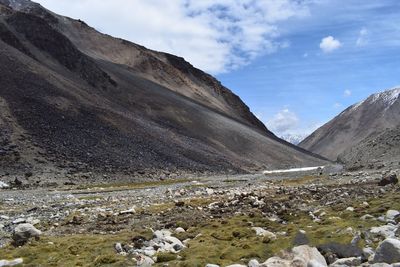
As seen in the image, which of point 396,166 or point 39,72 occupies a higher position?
point 39,72

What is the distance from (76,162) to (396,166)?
5919 centimetres

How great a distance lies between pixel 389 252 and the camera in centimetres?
1474

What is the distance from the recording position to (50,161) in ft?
320

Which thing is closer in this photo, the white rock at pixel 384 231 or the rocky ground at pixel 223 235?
the rocky ground at pixel 223 235

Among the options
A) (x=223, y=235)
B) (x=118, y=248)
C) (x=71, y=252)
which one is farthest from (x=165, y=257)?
(x=223, y=235)

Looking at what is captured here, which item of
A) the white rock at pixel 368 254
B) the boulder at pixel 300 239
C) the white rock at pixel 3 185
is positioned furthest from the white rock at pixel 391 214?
the white rock at pixel 3 185

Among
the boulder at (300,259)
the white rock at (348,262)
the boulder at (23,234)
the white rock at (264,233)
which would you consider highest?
the white rock at (348,262)

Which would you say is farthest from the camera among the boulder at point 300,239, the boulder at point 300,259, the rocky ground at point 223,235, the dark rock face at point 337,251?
the boulder at point 300,239

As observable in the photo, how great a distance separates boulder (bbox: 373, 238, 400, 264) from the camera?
47.7 ft

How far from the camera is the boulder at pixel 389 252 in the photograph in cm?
1453

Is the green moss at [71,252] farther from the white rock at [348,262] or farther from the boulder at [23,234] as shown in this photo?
the white rock at [348,262]

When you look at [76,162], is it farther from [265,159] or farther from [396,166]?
[265,159]

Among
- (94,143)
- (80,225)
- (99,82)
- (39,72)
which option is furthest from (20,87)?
(80,225)

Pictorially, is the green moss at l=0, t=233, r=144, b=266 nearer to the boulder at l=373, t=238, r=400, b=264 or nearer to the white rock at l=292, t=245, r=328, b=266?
the white rock at l=292, t=245, r=328, b=266
